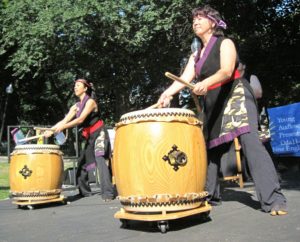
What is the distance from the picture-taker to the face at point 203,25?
4.31 meters

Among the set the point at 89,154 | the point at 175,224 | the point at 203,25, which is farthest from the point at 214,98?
the point at 89,154

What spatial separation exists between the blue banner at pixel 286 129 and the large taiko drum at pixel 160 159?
20.0 ft

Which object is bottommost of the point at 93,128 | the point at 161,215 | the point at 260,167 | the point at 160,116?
the point at 161,215

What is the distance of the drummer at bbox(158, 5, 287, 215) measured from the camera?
399cm

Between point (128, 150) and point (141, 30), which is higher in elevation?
point (141, 30)

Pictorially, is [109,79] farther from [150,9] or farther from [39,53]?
[150,9]

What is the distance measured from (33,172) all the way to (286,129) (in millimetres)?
5542

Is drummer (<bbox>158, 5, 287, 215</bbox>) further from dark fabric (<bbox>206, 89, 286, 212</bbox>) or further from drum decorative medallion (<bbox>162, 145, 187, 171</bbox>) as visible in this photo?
drum decorative medallion (<bbox>162, 145, 187, 171</bbox>)

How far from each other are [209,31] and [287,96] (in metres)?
12.7

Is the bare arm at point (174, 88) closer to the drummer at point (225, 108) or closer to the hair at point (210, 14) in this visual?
the drummer at point (225, 108)

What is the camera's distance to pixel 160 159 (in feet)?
11.9

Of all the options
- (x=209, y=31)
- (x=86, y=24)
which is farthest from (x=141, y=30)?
(x=209, y=31)

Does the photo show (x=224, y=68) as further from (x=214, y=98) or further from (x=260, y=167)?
(x=260, y=167)

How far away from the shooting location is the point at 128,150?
146 inches
